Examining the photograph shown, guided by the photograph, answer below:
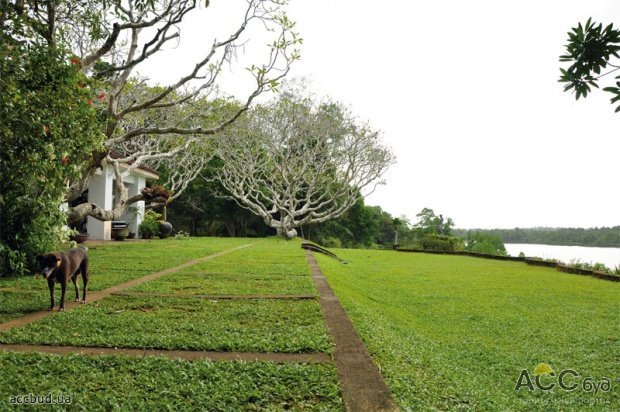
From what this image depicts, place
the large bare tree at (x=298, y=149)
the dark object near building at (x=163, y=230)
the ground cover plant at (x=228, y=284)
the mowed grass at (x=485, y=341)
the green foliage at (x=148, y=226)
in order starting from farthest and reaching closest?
1. the large bare tree at (x=298, y=149)
2. the dark object near building at (x=163, y=230)
3. the green foliage at (x=148, y=226)
4. the ground cover plant at (x=228, y=284)
5. the mowed grass at (x=485, y=341)

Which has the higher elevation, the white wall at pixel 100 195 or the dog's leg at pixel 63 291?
the white wall at pixel 100 195

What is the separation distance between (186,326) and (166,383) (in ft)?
3.71

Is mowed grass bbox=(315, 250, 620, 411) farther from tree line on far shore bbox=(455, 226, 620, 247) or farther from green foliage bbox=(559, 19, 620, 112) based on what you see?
tree line on far shore bbox=(455, 226, 620, 247)

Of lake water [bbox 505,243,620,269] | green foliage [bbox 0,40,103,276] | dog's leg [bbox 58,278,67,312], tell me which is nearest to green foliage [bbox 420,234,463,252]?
lake water [bbox 505,243,620,269]

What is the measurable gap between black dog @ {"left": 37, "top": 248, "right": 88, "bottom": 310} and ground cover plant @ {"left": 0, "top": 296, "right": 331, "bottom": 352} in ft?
0.93

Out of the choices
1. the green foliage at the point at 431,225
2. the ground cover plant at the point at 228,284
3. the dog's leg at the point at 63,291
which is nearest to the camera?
the dog's leg at the point at 63,291

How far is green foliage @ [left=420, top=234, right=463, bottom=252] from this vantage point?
73.5 feet

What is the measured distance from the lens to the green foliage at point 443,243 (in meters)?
22.4

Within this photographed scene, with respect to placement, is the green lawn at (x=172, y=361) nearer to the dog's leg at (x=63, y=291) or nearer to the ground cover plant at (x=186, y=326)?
the ground cover plant at (x=186, y=326)

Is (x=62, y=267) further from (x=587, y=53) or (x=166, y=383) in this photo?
(x=587, y=53)

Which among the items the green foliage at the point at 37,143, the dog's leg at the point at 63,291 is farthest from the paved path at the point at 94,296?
the green foliage at the point at 37,143

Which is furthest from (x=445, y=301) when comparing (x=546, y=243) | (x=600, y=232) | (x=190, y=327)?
(x=546, y=243)

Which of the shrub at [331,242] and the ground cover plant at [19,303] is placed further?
the shrub at [331,242]

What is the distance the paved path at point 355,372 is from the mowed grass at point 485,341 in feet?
0.35
